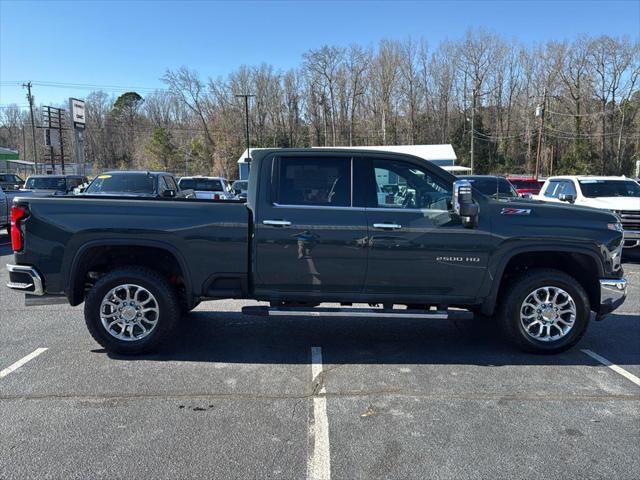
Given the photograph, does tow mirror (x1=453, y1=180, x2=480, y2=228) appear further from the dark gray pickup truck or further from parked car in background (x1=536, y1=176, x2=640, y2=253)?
parked car in background (x1=536, y1=176, x2=640, y2=253)

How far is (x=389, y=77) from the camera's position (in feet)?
241

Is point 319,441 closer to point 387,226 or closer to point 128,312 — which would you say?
point 387,226

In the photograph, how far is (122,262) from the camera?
Result: 197 inches

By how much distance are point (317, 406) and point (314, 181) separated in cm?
213

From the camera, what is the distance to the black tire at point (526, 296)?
4.78 metres

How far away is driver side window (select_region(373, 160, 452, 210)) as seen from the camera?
185 inches

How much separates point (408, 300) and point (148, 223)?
103 inches

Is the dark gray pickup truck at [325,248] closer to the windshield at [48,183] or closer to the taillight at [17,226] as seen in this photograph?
the taillight at [17,226]

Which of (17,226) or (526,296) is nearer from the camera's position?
(17,226)

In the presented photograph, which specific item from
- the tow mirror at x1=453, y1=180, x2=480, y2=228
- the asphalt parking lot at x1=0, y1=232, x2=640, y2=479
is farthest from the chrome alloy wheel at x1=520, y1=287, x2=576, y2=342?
the tow mirror at x1=453, y1=180, x2=480, y2=228

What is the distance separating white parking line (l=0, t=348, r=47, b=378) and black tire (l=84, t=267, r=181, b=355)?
649 millimetres

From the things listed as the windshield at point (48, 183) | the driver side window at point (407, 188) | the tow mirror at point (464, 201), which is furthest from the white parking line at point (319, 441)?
the windshield at point (48, 183)

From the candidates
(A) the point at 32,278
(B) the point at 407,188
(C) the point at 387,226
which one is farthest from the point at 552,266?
(A) the point at 32,278

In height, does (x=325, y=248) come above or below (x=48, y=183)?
below
